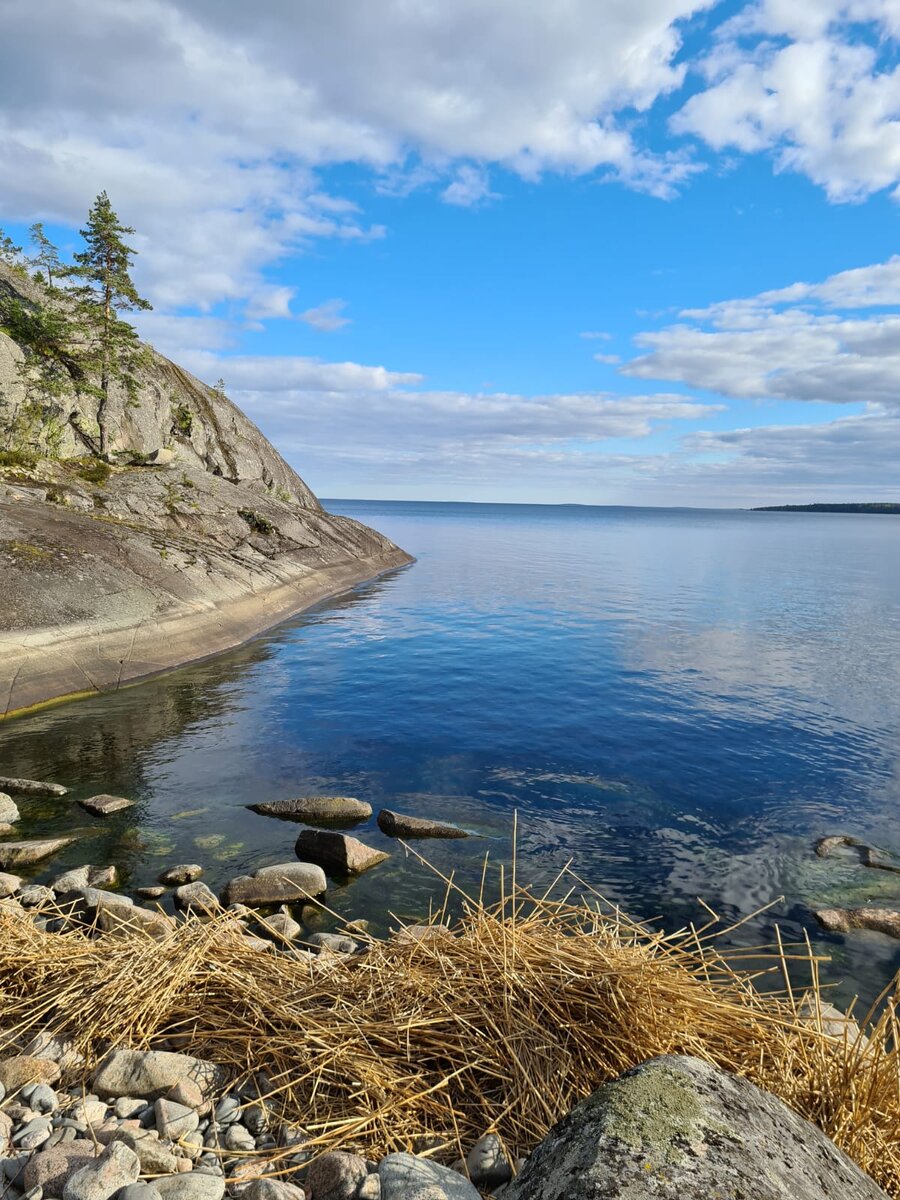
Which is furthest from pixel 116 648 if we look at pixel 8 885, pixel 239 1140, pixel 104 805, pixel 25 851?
pixel 239 1140

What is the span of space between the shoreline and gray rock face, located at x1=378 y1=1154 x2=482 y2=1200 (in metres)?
20.9

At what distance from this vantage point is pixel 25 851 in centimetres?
1210

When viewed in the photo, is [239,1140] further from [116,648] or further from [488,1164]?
[116,648]

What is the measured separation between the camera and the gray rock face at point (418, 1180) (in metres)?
3.16

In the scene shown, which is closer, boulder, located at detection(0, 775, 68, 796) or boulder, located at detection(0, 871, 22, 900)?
boulder, located at detection(0, 871, 22, 900)

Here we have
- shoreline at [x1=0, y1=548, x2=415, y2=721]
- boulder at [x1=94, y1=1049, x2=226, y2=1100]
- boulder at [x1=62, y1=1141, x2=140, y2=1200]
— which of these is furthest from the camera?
shoreline at [x1=0, y1=548, x2=415, y2=721]

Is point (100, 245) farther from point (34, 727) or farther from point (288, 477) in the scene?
point (34, 727)

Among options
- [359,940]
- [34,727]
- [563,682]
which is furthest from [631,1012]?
[563,682]

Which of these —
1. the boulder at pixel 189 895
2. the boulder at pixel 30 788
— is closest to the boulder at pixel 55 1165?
the boulder at pixel 189 895

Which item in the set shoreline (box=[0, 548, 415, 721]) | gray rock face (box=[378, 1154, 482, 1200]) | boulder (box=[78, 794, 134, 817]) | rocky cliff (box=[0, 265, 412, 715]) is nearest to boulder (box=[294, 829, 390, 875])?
boulder (box=[78, 794, 134, 817])

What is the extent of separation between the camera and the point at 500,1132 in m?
3.77

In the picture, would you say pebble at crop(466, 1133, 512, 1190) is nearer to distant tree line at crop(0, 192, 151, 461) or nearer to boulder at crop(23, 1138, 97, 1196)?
boulder at crop(23, 1138, 97, 1196)

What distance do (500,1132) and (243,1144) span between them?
1468mm

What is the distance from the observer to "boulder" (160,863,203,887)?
1174 centimetres
